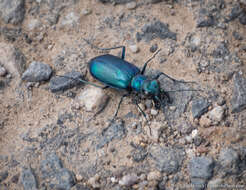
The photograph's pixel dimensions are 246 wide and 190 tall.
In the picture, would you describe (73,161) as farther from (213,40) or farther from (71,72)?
(213,40)

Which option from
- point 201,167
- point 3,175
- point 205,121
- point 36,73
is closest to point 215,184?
point 201,167

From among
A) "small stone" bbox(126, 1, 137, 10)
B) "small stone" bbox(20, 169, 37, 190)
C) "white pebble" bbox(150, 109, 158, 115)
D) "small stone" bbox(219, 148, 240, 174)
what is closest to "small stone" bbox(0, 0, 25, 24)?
"small stone" bbox(126, 1, 137, 10)

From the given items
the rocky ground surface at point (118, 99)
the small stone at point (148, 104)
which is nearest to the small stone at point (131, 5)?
the rocky ground surface at point (118, 99)

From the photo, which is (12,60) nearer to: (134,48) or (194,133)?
(134,48)

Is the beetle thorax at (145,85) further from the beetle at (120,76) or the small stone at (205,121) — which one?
the small stone at (205,121)

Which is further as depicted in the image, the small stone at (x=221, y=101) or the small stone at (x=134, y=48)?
the small stone at (x=134, y=48)
